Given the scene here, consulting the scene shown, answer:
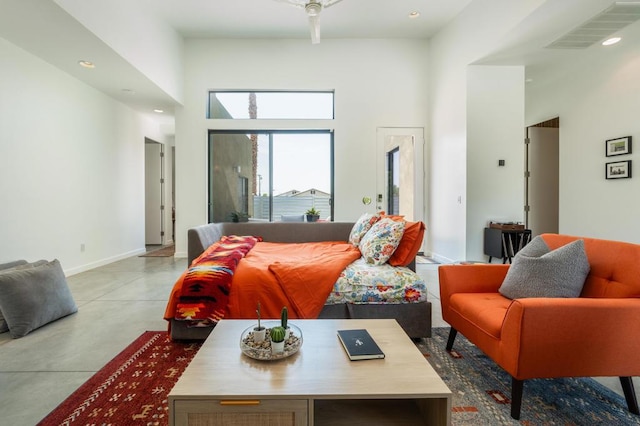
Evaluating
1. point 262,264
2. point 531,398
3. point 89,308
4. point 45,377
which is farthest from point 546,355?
point 89,308

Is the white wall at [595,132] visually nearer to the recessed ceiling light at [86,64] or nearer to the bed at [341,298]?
the bed at [341,298]

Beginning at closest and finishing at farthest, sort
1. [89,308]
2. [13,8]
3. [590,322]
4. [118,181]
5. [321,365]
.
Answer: [321,365], [590,322], [13,8], [89,308], [118,181]

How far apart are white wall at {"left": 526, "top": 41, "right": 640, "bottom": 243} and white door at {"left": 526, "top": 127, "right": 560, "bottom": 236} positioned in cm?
51

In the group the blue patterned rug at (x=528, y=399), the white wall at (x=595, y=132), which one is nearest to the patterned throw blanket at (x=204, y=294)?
the blue patterned rug at (x=528, y=399)

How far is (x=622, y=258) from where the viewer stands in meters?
1.52

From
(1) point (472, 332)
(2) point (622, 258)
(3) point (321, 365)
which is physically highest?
(2) point (622, 258)

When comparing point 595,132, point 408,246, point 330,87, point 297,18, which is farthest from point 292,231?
point 595,132

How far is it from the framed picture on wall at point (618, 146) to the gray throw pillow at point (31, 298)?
658cm

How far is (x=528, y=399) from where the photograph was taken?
60.1 inches

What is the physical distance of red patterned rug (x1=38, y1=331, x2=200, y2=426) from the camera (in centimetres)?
138

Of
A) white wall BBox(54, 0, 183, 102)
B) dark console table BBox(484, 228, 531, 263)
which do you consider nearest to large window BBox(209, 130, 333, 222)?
white wall BBox(54, 0, 183, 102)

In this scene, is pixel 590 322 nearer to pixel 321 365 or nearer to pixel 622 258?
pixel 622 258

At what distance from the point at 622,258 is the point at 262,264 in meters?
2.18

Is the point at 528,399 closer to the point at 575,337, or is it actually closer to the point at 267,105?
the point at 575,337
